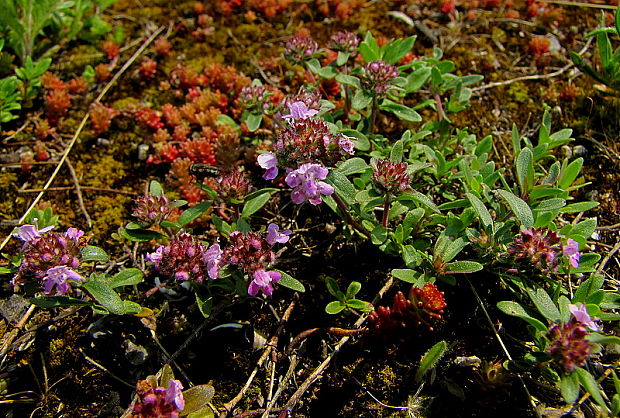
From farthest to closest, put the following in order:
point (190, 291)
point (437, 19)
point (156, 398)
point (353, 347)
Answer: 1. point (437, 19)
2. point (190, 291)
3. point (353, 347)
4. point (156, 398)

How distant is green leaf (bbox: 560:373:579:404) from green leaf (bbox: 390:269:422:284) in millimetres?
975

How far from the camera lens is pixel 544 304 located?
2916mm

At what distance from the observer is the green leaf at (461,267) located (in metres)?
2.97

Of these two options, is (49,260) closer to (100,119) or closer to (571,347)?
(100,119)

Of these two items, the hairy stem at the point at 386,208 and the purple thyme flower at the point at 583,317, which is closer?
the purple thyme flower at the point at 583,317

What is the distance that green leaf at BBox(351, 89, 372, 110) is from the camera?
361 cm

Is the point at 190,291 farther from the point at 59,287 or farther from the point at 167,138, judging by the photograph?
the point at 167,138

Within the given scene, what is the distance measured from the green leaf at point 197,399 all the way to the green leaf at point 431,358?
4.33 feet

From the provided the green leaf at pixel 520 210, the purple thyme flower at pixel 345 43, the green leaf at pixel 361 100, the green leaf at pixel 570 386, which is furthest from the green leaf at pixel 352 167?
the green leaf at pixel 570 386

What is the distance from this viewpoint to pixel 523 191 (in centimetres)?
334

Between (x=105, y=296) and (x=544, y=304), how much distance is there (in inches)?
109

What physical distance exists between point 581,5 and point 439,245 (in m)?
4.49

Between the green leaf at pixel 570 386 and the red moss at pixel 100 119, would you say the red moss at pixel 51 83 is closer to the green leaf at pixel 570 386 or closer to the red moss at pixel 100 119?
the red moss at pixel 100 119

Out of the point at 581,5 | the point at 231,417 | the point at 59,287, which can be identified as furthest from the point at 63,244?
the point at 581,5
